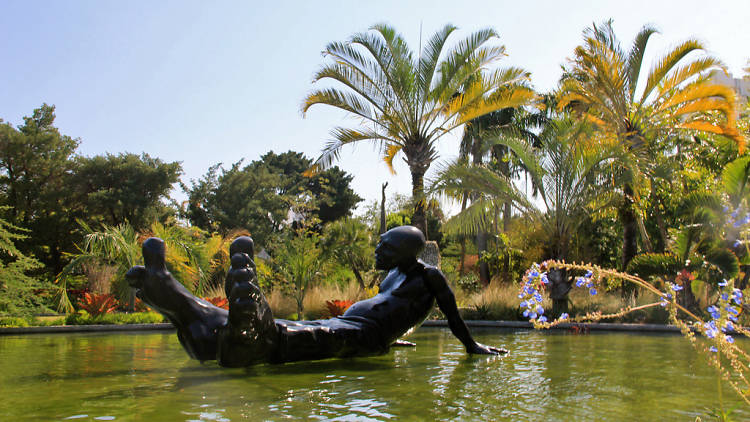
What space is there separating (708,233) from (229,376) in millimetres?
9440

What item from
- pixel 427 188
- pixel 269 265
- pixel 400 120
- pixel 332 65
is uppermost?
pixel 332 65

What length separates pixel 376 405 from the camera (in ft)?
10.0

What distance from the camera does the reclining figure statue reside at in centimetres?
372

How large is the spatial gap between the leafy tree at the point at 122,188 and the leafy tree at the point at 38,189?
2.97ft

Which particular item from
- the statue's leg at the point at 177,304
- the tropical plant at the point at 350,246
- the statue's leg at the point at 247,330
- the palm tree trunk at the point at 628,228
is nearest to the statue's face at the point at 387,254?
the statue's leg at the point at 247,330

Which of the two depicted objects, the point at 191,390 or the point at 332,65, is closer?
the point at 191,390

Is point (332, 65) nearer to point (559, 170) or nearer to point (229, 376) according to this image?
point (559, 170)

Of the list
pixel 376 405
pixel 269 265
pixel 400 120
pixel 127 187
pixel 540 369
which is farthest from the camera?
pixel 127 187

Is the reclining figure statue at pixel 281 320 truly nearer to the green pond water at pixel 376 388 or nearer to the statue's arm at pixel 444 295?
the statue's arm at pixel 444 295

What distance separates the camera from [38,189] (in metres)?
27.6

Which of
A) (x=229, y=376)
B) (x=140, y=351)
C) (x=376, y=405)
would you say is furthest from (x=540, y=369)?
(x=140, y=351)

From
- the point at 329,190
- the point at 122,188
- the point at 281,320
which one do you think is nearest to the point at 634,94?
the point at 281,320

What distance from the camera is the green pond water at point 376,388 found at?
2852 mm

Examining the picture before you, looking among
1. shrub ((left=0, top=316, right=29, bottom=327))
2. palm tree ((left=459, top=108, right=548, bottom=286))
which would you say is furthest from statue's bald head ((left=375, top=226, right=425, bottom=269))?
palm tree ((left=459, top=108, right=548, bottom=286))
